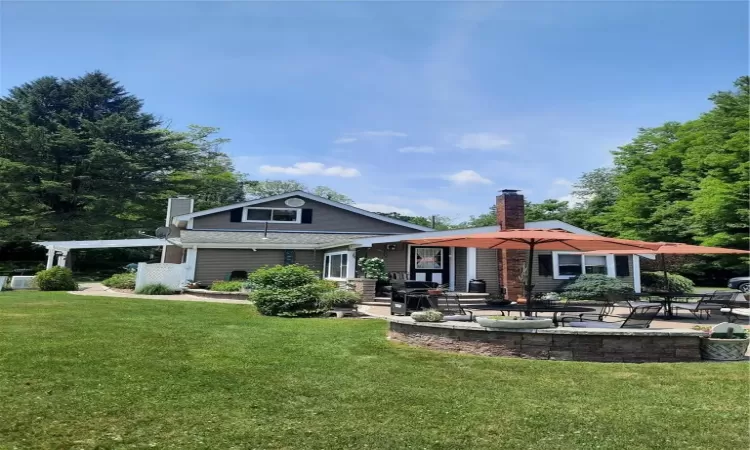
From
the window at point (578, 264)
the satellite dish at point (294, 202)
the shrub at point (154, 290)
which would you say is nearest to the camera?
the shrub at point (154, 290)

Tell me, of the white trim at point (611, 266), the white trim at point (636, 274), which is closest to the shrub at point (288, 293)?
the white trim at point (611, 266)

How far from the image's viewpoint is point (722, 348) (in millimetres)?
6320

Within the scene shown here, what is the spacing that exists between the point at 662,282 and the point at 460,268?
28.0 ft

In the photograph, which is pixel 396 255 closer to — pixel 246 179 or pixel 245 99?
pixel 245 99

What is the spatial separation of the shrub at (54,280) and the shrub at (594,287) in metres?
19.9

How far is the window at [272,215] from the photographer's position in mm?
22234

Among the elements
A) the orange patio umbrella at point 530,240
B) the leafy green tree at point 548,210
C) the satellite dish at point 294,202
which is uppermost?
the leafy green tree at point 548,210

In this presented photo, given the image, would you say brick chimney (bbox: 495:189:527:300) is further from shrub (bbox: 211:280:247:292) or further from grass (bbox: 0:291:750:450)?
grass (bbox: 0:291:750:450)

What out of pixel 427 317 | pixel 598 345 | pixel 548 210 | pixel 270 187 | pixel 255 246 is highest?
pixel 270 187

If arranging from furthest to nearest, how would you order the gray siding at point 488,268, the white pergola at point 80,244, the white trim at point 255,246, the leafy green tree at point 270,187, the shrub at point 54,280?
1. the leafy green tree at point 270,187
2. the white pergola at point 80,244
3. the white trim at point 255,246
4. the shrub at point 54,280
5. the gray siding at point 488,268

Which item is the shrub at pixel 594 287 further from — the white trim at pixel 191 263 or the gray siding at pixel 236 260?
Answer: the white trim at pixel 191 263

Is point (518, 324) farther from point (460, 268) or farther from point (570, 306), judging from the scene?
point (460, 268)

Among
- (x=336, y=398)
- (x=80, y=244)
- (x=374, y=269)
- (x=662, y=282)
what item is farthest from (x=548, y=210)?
(x=336, y=398)

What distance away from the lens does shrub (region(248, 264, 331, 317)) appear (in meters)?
11.3
